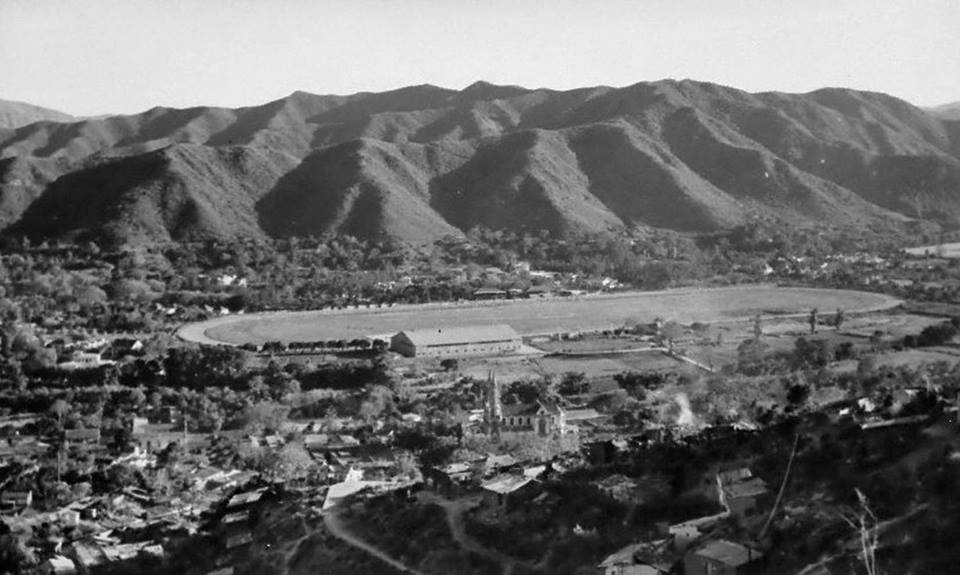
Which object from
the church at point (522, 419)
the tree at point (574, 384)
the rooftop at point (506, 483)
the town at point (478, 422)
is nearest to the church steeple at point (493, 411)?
the church at point (522, 419)

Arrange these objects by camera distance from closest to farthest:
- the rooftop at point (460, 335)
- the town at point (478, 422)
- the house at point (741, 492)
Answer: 1. the house at point (741, 492)
2. the town at point (478, 422)
3. the rooftop at point (460, 335)

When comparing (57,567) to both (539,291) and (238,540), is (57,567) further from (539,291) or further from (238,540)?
(539,291)

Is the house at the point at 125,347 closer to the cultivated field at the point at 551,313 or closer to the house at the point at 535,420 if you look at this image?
the cultivated field at the point at 551,313

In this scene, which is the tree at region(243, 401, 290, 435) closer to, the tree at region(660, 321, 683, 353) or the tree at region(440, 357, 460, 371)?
the tree at region(440, 357, 460, 371)

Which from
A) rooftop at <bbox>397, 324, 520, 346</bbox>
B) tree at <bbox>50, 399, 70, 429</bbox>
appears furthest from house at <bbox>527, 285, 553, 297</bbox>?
tree at <bbox>50, 399, 70, 429</bbox>

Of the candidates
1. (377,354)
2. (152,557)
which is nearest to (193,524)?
(152,557)

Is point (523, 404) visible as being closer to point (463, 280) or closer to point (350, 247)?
point (463, 280)

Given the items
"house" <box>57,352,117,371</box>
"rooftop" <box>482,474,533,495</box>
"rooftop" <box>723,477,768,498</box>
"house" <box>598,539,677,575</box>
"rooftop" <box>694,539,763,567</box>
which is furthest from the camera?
"house" <box>57,352,117,371</box>
